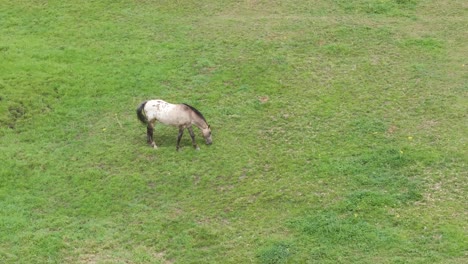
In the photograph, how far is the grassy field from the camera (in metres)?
12.8

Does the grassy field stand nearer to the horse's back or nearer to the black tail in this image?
the black tail

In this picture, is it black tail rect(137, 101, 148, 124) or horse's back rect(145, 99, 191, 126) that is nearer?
horse's back rect(145, 99, 191, 126)

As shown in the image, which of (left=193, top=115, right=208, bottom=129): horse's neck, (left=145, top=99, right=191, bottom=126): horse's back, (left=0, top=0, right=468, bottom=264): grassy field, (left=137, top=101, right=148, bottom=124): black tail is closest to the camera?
(left=0, top=0, right=468, bottom=264): grassy field

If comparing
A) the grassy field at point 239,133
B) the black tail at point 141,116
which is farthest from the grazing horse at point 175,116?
the grassy field at point 239,133

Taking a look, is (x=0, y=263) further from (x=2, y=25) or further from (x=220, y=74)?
(x=2, y=25)

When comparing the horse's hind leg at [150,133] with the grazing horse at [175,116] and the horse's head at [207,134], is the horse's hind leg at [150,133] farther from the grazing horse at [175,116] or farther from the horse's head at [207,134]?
the horse's head at [207,134]

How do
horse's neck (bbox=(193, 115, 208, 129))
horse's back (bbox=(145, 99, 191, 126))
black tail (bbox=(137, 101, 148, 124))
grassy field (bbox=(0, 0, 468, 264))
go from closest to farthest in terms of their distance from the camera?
grassy field (bbox=(0, 0, 468, 264)) < horse's back (bbox=(145, 99, 191, 126)) < horse's neck (bbox=(193, 115, 208, 129)) < black tail (bbox=(137, 101, 148, 124))

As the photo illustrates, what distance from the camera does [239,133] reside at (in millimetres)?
16422

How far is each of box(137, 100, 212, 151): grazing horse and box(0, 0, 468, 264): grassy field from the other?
1.56 feet

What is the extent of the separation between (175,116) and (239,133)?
1.83 m

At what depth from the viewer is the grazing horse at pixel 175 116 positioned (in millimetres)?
15508

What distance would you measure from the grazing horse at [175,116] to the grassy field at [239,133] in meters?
0.47

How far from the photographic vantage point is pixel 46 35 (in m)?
22.2

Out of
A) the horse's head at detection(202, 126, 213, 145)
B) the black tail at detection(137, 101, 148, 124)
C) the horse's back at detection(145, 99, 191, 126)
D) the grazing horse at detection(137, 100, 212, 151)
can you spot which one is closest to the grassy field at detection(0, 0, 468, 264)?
the horse's head at detection(202, 126, 213, 145)
